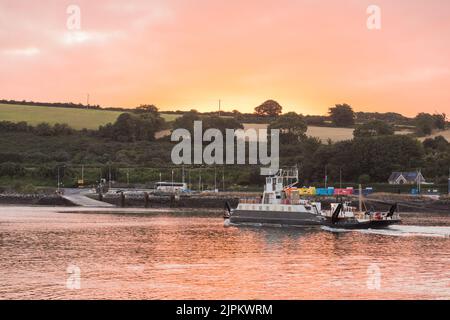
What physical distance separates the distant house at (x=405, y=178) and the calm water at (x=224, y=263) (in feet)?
277

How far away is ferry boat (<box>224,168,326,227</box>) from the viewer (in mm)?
98812

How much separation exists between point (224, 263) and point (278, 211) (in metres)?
40.6

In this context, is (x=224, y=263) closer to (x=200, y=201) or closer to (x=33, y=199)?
(x=200, y=201)

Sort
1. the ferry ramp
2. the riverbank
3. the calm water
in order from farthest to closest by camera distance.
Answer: the ferry ramp
the riverbank
the calm water

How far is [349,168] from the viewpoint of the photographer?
18712 centimetres

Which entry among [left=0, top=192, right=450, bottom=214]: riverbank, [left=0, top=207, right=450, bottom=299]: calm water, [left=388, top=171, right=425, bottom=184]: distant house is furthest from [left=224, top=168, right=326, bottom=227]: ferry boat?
[left=388, top=171, right=425, bottom=184]: distant house

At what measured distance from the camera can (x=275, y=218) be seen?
101 m

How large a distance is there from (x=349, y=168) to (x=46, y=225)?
10025 centimetres

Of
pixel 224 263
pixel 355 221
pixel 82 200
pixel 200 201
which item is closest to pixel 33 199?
pixel 82 200

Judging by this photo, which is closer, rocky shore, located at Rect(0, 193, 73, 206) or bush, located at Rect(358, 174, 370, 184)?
rocky shore, located at Rect(0, 193, 73, 206)

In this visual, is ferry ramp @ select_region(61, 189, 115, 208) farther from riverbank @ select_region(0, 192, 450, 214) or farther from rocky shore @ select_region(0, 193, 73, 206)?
rocky shore @ select_region(0, 193, 73, 206)

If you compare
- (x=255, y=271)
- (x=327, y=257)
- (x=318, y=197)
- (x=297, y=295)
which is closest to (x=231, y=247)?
(x=327, y=257)

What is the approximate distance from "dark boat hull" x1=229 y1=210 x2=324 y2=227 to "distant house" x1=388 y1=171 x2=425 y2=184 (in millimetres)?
83260
